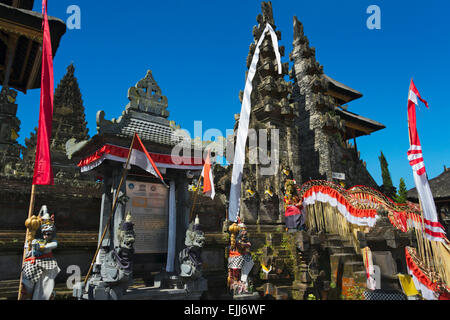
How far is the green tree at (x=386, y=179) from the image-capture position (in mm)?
28916

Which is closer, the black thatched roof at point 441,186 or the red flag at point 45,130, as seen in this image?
the red flag at point 45,130

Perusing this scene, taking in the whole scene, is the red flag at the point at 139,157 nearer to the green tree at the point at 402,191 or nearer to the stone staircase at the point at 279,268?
the stone staircase at the point at 279,268

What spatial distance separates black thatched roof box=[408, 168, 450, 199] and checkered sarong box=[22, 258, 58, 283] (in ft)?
103

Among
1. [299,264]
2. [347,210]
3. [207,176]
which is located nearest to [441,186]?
[347,210]

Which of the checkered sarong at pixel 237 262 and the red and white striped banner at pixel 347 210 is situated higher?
the red and white striped banner at pixel 347 210

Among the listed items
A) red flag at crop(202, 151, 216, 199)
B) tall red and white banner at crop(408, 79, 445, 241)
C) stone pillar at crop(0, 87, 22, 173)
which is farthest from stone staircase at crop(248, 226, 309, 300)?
stone pillar at crop(0, 87, 22, 173)

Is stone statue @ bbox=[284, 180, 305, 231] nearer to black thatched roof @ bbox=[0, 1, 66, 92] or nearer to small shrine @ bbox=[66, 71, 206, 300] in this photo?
small shrine @ bbox=[66, 71, 206, 300]

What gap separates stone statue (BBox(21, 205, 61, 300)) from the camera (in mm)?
5773

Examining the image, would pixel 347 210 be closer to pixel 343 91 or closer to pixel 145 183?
pixel 145 183

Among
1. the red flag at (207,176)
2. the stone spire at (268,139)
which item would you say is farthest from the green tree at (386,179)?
the red flag at (207,176)

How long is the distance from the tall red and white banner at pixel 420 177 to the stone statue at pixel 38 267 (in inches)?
332

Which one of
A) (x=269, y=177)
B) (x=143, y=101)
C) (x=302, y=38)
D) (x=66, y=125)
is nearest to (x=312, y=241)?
(x=269, y=177)
